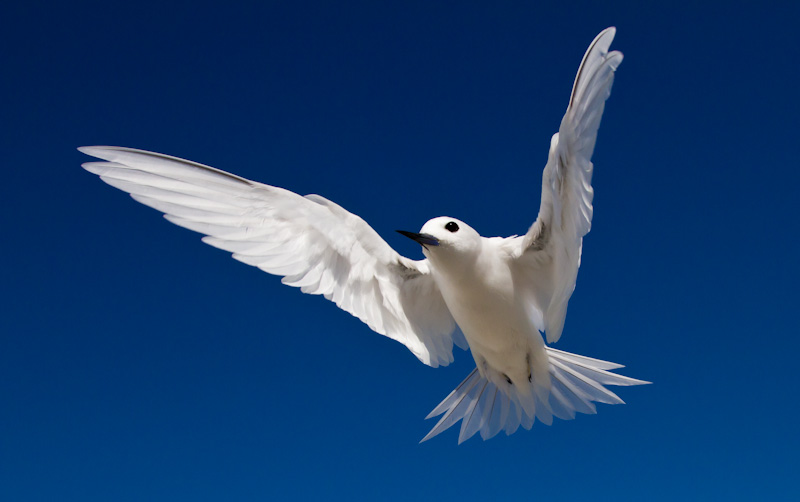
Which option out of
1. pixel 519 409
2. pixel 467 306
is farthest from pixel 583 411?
pixel 467 306

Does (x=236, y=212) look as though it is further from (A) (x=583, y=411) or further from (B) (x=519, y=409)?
(A) (x=583, y=411)

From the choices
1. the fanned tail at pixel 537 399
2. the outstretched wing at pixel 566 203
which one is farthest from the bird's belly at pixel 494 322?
the fanned tail at pixel 537 399

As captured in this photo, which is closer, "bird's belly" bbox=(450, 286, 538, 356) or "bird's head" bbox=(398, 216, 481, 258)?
"bird's head" bbox=(398, 216, 481, 258)

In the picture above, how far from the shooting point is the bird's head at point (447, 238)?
12.3 ft

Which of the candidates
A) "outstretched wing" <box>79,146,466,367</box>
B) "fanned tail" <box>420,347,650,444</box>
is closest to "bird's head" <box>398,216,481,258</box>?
"outstretched wing" <box>79,146,466,367</box>

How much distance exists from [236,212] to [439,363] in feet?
5.24

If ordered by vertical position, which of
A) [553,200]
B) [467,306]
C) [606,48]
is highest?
[606,48]

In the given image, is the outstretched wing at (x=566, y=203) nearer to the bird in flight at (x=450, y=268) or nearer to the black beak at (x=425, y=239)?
the bird in flight at (x=450, y=268)

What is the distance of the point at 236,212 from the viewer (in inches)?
155

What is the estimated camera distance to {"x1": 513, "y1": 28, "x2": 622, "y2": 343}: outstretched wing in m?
2.98

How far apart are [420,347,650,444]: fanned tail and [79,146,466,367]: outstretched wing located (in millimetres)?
425

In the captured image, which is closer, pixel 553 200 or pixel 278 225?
pixel 553 200

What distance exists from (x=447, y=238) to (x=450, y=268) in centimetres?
18

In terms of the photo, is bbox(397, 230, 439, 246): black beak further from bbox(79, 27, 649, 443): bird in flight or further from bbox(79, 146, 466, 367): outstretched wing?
bbox(79, 146, 466, 367): outstretched wing
